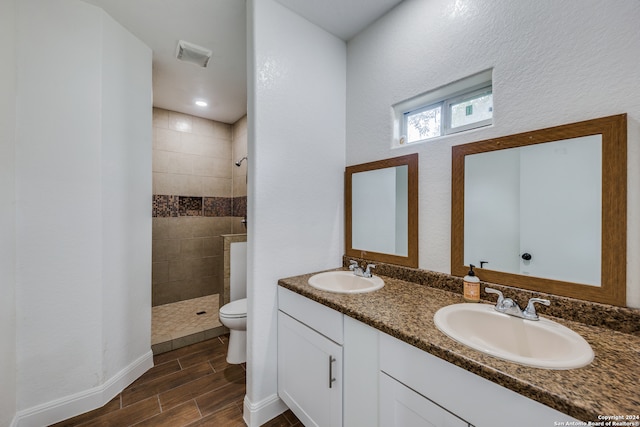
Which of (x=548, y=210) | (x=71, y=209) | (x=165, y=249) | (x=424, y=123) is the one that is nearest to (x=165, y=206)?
(x=165, y=249)

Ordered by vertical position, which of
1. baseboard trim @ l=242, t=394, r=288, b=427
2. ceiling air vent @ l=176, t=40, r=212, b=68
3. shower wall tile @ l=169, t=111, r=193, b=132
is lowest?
baseboard trim @ l=242, t=394, r=288, b=427

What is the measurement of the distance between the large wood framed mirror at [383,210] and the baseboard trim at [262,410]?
107 centimetres

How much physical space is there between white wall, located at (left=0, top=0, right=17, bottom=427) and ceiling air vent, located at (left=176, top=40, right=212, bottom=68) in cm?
87

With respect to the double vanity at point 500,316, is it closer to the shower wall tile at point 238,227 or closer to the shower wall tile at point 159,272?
the shower wall tile at point 238,227

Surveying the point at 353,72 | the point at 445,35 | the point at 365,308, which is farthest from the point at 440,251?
the point at 353,72

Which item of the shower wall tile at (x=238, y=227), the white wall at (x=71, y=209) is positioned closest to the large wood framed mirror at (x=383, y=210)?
the white wall at (x=71, y=209)

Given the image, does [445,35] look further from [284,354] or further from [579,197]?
[284,354]

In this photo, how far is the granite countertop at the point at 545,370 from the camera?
571mm

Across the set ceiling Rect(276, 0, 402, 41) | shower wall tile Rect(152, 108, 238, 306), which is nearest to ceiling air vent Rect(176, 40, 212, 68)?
ceiling Rect(276, 0, 402, 41)

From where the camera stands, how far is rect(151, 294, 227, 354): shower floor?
7.54 feet

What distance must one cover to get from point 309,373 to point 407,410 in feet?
1.93

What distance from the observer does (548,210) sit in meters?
1.08

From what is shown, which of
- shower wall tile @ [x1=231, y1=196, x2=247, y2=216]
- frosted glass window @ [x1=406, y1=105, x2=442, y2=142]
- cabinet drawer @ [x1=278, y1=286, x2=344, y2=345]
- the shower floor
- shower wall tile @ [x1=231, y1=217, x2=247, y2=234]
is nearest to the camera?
cabinet drawer @ [x1=278, y1=286, x2=344, y2=345]

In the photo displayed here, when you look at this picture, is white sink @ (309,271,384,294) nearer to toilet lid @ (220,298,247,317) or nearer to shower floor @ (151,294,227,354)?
toilet lid @ (220,298,247,317)
